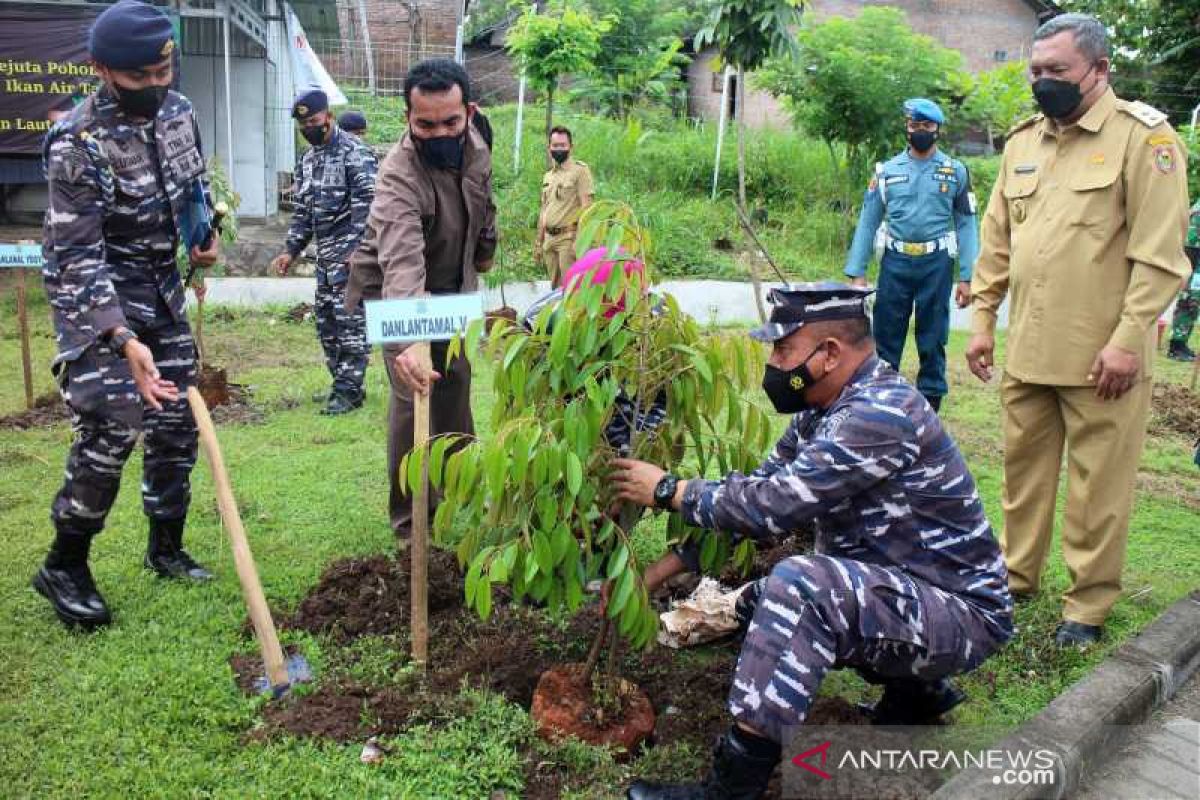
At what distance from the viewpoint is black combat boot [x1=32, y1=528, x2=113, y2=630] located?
11.9 feet

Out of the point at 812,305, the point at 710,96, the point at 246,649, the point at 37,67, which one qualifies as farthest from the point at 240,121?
the point at 710,96

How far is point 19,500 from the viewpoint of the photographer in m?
5.00

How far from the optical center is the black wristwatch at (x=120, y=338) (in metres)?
3.40

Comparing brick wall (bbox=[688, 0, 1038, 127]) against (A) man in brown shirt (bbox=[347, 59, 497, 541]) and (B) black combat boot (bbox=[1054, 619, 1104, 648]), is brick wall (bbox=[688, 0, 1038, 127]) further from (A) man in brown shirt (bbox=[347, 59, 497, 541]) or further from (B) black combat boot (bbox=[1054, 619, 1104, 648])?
(B) black combat boot (bbox=[1054, 619, 1104, 648])

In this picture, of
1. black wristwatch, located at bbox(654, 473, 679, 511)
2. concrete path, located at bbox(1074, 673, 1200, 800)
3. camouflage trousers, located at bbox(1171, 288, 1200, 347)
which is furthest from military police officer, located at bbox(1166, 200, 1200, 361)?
black wristwatch, located at bbox(654, 473, 679, 511)

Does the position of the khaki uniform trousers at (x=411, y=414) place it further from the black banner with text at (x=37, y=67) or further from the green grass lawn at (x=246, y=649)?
the black banner with text at (x=37, y=67)

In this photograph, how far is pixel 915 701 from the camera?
307 cm

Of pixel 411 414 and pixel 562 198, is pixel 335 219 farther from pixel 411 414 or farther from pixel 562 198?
pixel 562 198

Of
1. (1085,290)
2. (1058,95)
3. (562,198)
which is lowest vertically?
(562,198)

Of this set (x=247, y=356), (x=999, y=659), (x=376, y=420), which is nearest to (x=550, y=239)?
(x=247, y=356)

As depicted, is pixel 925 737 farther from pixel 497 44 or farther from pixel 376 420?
pixel 497 44

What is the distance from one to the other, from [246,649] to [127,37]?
217 cm

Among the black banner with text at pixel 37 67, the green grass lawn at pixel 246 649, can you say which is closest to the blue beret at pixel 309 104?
the green grass lawn at pixel 246 649

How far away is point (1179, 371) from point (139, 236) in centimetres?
987
